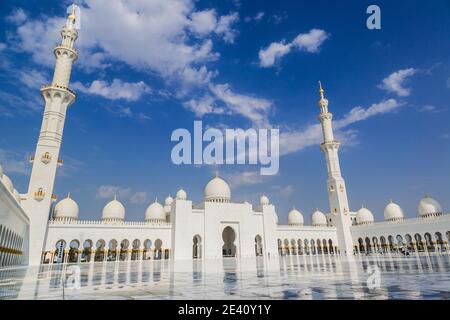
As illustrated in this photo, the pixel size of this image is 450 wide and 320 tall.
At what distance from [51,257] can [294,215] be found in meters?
26.5

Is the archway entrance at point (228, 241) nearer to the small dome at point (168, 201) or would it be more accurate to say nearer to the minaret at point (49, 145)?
the small dome at point (168, 201)

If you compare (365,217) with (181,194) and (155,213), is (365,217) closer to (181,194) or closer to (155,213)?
(181,194)

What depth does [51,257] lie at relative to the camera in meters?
20.8

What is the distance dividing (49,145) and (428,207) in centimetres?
3415

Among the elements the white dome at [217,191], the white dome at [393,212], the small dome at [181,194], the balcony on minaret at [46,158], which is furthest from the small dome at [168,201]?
the white dome at [393,212]

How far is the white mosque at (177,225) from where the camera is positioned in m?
19.3

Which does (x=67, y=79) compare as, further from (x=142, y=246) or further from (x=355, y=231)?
(x=355, y=231)

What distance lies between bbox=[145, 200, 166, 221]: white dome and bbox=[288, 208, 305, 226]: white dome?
1605 centimetres

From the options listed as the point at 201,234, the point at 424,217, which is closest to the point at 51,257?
the point at 201,234

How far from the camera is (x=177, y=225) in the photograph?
25578 millimetres

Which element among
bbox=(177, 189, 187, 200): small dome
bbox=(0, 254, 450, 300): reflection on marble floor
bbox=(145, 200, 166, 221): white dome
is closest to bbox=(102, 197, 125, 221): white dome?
bbox=(145, 200, 166, 221): white dome

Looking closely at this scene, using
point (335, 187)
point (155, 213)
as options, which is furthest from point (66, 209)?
point (335, 187)
